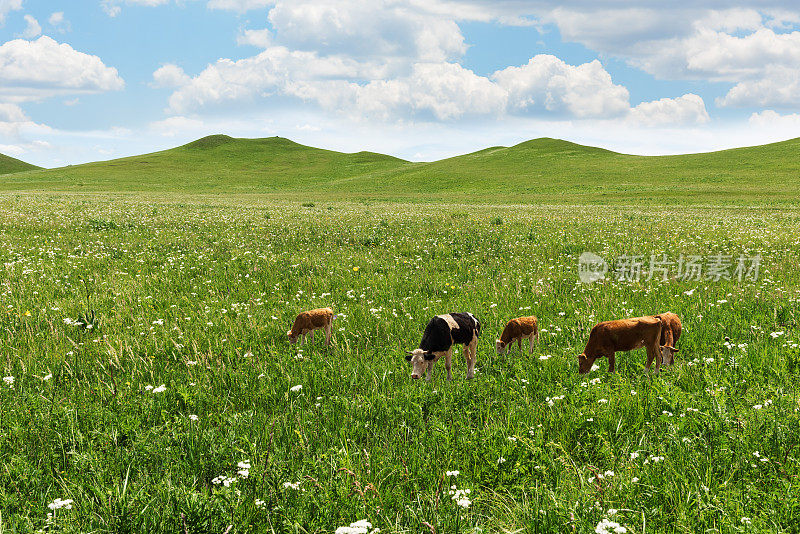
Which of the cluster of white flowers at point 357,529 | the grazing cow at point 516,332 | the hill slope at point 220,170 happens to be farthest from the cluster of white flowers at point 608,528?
the hill slope at point 220,170

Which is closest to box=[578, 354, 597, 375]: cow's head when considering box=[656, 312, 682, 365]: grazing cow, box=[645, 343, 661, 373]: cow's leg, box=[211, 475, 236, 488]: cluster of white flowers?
box=[645, 343, 661, 373]: cow's leg

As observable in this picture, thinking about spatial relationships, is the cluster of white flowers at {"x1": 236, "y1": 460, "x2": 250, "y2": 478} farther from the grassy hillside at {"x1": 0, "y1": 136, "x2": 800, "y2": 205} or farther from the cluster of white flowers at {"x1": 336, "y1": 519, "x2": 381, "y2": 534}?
the grassy hillside at {"x1": 0, "y1": 136, "x2": 800, "y2": 205}

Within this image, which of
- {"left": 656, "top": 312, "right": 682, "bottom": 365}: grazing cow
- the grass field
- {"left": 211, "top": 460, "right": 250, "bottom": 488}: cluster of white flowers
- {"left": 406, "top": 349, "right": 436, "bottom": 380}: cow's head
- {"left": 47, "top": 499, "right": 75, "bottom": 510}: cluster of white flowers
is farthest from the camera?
{"left": 656, "top": 312, "right": 682, "bottom": 365}: grazing cow

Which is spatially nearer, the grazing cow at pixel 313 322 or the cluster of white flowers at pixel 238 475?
the cluster of white flowers at pixel 238 475

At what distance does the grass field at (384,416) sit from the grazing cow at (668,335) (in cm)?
20

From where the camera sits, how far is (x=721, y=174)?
79.4 metres

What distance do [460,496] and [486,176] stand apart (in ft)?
324

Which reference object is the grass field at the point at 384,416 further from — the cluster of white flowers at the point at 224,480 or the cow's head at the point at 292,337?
the cow's head at the point at 292,337

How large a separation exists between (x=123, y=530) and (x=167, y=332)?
3.78 meters

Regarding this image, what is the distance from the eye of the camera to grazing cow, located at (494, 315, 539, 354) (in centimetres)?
503

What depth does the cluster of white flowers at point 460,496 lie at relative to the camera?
8.75 feet

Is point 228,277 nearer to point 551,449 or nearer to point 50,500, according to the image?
point 50,500

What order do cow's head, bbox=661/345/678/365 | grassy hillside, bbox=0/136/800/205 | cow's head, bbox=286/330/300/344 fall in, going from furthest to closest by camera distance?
grassy hillside, bbox=0/136/800/205 → cow's head, bbox=286/330/300/344 → cow's head, bbox=661/345/678/365

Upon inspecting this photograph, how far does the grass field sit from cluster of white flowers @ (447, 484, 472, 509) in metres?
0.01
